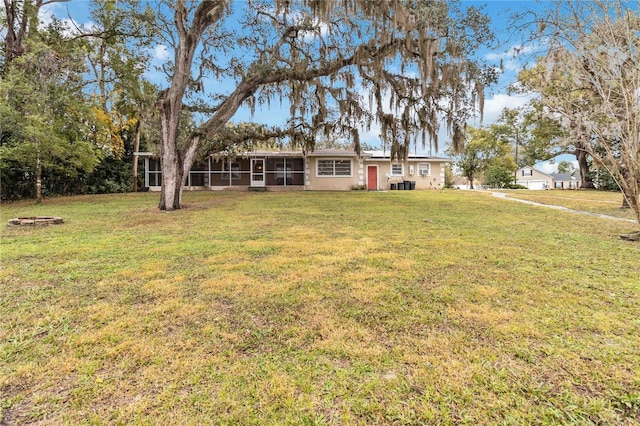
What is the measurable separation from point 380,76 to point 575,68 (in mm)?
5060

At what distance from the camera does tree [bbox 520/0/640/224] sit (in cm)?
548

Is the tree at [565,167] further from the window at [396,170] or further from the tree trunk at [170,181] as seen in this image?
the tree trunk at [170,181]

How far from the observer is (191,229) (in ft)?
23.6

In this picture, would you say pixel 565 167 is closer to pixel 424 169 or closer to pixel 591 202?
pixel 424 169

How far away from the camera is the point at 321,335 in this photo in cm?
253

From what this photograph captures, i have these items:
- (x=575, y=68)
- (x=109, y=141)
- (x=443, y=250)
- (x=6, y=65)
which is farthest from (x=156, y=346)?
(x=109, y=141)

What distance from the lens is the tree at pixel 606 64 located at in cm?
548

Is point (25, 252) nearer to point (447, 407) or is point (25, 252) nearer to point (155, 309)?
point (155, 309)

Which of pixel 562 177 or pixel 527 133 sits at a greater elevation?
pixel 527 133

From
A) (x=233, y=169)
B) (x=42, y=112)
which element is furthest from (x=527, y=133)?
(x=42, y=112)

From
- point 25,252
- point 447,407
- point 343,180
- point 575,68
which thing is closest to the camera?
point 447,407

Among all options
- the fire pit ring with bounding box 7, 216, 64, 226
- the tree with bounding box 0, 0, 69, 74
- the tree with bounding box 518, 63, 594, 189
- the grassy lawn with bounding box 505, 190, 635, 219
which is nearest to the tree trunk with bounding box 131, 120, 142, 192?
the tree with bounding box 0, 0, 69, 74

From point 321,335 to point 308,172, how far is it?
2018cm

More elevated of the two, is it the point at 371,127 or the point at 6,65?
the point at 6,65
